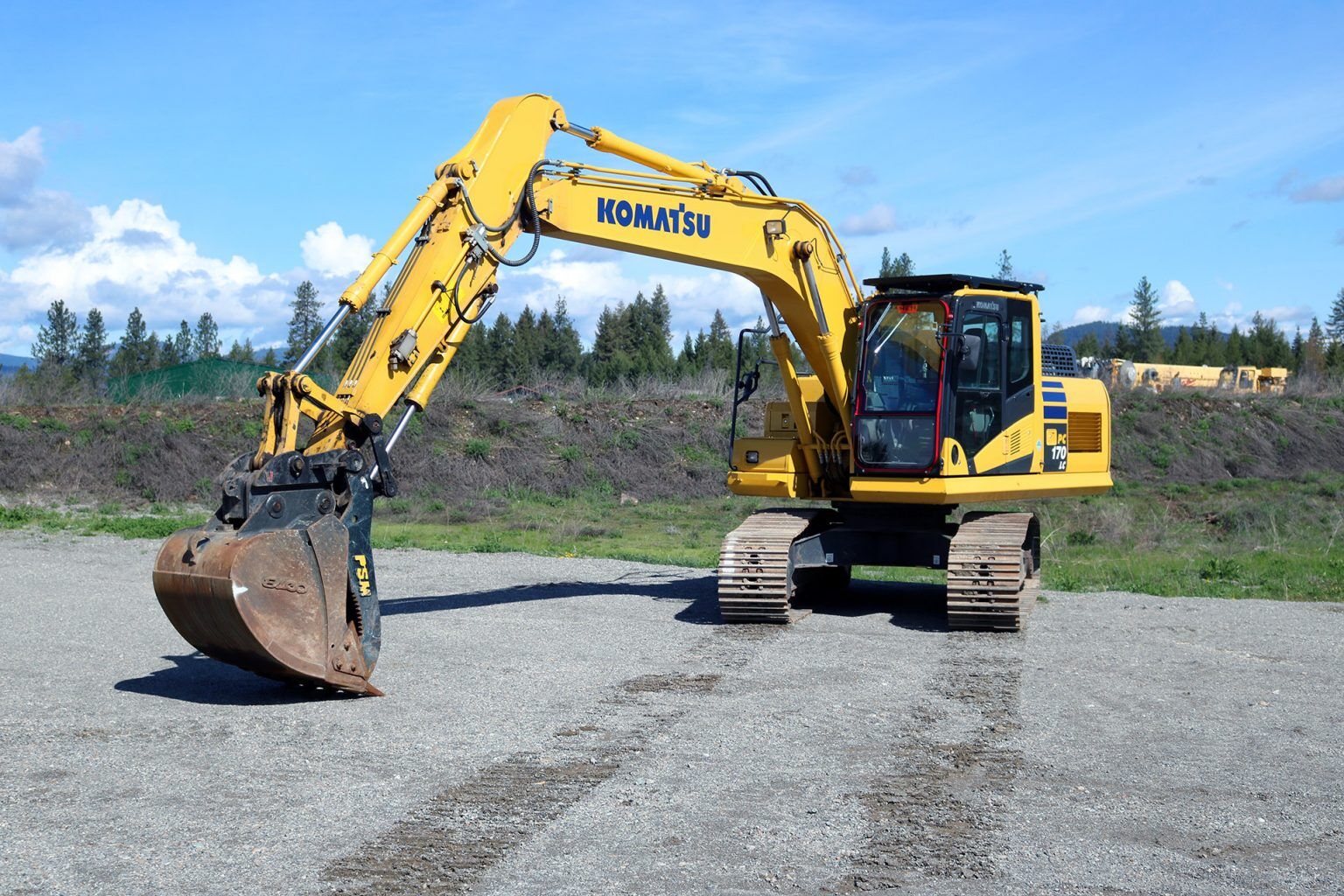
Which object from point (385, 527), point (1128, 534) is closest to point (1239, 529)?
point (1128, 534)

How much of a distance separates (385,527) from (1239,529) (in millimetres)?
15094

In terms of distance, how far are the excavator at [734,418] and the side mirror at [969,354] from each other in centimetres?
2

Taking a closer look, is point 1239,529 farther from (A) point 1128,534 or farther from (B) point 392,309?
(B) point 392,309

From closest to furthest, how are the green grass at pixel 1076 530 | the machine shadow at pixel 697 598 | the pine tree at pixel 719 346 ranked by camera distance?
the machine shadow at pixel 697 598 < the green grass at pixel 1076 530 < the pine tree at pixel 719 346

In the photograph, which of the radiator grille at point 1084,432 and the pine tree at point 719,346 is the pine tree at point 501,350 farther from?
the radiator grille at point 1084,432

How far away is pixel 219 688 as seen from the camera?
362 inches

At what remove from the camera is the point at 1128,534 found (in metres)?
21.8

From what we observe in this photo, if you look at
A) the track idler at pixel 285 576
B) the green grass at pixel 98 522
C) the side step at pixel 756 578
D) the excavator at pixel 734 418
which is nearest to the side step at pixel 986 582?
the excavator at pixel 734 418

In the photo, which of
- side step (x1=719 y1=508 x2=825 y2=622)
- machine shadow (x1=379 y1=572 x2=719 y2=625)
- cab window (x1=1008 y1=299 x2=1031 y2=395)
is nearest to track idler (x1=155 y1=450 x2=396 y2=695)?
machine shadow (x1=379 y1=572 x2=719 y2=625)

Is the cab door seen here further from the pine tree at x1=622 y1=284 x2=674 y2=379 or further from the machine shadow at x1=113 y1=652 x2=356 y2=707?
the pine tree at x1=622 y1=284 x2=674 y2=379

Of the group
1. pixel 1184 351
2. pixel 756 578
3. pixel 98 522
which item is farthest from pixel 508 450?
pixel 1184 351

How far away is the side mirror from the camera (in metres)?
12.1

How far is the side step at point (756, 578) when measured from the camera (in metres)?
12.1

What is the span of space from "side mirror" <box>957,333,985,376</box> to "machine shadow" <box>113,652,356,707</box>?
6.34 m
